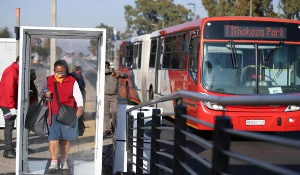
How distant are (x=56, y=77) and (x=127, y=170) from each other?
5.59 ft

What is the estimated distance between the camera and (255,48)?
1430cm

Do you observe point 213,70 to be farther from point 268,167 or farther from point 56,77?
point 268,167

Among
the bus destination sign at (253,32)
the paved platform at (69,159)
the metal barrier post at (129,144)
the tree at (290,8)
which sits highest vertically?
the tree at (290,8)

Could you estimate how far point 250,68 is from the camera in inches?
554

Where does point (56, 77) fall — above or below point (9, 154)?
above

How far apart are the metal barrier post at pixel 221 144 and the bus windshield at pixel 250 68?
10.1 meters

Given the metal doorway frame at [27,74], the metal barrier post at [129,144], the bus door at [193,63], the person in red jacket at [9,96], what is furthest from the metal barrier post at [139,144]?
the bus door at [193,63]

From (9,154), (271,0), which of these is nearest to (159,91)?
(9,154)

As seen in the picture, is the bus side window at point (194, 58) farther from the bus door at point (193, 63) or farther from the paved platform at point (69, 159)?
the paved platform at point (69, 159)

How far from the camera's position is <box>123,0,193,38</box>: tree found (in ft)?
316

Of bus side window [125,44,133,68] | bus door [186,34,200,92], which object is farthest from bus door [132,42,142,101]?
bus door [186,34,200,92]

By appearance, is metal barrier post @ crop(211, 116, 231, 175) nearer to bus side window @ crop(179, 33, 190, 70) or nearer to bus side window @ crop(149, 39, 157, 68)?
bus side window @ crop(179, 33, 190, 70)

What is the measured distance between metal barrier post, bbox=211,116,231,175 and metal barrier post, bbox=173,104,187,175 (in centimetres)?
137

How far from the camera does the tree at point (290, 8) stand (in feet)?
137
